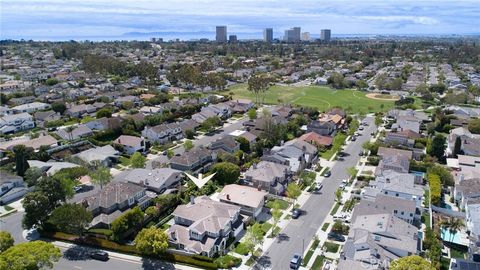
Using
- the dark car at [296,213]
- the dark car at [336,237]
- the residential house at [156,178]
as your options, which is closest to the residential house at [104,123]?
the residential house at [156,178]

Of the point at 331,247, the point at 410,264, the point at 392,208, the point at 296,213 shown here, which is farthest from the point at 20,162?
the point at 410,264

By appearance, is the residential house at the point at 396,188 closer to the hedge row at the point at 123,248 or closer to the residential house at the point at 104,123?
the hedge row at the point at 123,248

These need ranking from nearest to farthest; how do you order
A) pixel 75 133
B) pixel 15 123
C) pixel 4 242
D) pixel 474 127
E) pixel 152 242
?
pixel 4 242
pixel 152 242
pixel 75 133
pixel 474 127
pixel 15 123

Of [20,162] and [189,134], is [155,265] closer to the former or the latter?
[20,162]

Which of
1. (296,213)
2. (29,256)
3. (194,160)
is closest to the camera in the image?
(29,256)

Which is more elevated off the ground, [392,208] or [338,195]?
[392,208]

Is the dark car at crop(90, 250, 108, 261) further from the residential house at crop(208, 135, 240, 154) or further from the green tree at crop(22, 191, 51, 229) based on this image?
the residential house at crop(208, 135, 240, 154)
